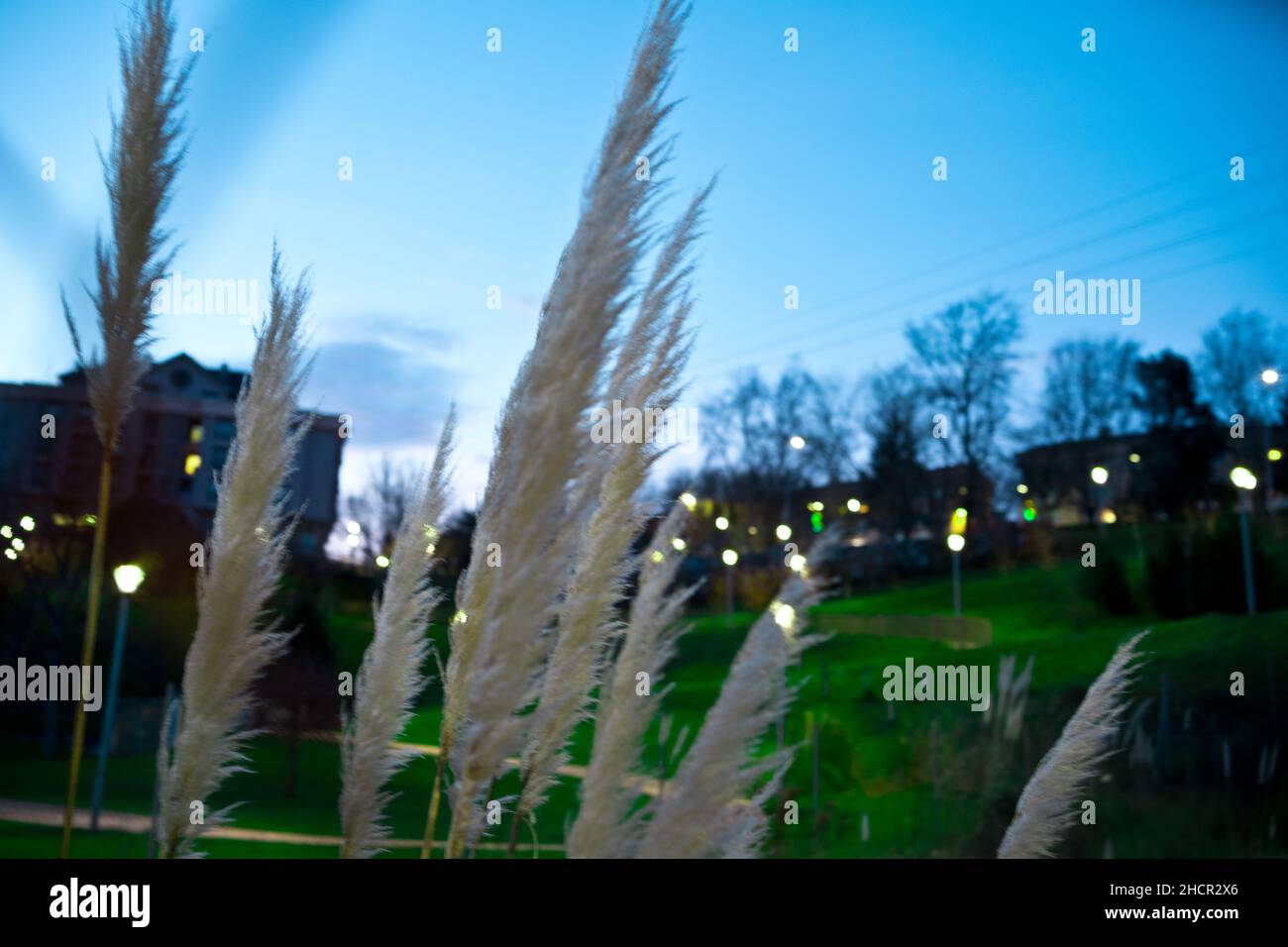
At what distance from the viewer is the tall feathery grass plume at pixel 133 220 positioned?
103 centimetres

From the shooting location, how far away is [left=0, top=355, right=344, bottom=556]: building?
4.98 m

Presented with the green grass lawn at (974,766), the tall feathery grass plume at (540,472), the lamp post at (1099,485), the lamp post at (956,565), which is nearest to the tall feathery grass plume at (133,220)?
the tall feathery grass plume at (540,472)

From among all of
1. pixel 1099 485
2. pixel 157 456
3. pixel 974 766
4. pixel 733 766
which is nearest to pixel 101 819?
pixel 157 456

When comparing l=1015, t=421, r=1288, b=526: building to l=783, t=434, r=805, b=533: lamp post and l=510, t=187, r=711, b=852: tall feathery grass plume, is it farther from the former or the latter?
l=510, t=187, r=711, b=852: tall feathery grass plume

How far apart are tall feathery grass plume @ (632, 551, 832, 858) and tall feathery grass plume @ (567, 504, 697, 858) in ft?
0.12

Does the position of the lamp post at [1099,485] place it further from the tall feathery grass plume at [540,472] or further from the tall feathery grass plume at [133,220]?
the tall feathery grass plume at [133,220]

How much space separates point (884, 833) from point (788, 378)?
10298mm

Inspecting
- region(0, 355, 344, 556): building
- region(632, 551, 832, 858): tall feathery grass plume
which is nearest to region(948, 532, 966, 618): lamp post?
region(0, 355, 344, 556): building

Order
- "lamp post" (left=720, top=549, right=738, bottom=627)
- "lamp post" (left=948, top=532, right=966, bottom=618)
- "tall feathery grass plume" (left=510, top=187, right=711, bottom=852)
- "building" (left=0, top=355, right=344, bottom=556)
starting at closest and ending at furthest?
"tall feathery grass plume" (left=510, top=187, right=711, bottom=852)
"building" (left=0, top=355, right=344, bottom=556)
"lamp post" (left=948, top=532, right=966, bottom=618)
"lamp post" (left=720, top=549, right=738, bottom=627)

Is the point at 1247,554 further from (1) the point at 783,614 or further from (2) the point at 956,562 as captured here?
(1) the point at 783,614
